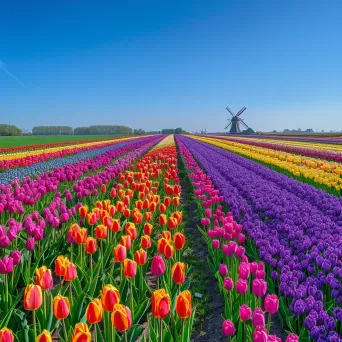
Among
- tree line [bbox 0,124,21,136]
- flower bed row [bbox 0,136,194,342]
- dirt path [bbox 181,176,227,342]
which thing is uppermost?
tree line [bbox 0,124,21,136]

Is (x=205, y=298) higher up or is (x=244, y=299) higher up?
(x=244, y=299)

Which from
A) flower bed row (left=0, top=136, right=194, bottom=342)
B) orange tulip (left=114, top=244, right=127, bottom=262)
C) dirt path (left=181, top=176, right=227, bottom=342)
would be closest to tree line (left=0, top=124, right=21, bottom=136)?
dirt path (left=181, top=176, right=227, bottom=342)

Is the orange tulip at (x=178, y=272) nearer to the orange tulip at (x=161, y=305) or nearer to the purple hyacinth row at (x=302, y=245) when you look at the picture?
the orange tulip at (x=161, y=305)

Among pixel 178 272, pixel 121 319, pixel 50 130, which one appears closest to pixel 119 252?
pixel 178 272

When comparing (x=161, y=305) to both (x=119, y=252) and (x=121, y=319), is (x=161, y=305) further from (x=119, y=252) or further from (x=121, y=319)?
(x=119, y=252)

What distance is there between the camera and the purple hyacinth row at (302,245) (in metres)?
2.64

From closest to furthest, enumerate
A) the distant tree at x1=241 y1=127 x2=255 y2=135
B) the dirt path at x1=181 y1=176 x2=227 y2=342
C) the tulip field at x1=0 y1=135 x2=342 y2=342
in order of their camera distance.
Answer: the tulip field at x1=0 y1=135 x2=342 y2=342, the dirt path at x1=181 y1=176 x2=227 y2=342, the distant tree at x1=241 y1=127 x2=255 y2=135

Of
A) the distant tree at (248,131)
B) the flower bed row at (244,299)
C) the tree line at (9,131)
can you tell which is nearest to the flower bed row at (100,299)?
the flower bed row at (244,299)

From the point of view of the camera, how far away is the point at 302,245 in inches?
155

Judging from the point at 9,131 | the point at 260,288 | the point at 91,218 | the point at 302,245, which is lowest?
the point at 302,245

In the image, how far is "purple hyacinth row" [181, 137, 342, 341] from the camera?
8.67 ft

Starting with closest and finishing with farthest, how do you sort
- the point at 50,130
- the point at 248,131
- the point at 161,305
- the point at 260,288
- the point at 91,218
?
the point at 161,305
the point at 260,288
the point at 91,218
the point at 248,131
the point at 50,130

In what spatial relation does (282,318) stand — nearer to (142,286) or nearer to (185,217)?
(142,286)

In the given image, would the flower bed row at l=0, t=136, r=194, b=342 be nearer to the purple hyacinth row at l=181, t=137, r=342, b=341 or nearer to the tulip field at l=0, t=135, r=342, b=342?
the tulip field at l=0, t=135, r=342, b=342
